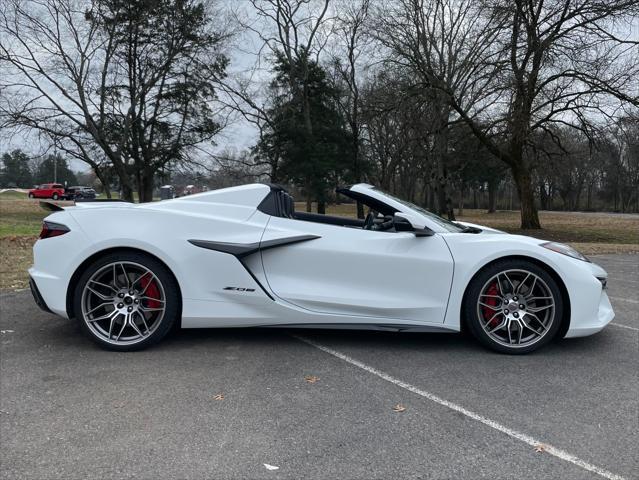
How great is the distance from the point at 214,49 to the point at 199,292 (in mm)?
24627

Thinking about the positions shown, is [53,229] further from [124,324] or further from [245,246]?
[245,246]

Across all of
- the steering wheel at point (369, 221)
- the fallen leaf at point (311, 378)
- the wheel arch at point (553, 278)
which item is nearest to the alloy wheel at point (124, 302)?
the fallen leaf at point (311, 378)

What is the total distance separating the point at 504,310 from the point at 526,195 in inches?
826

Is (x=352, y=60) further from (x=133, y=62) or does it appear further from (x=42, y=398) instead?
(x=42, y=398)

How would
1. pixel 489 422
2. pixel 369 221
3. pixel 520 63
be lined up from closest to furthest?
pixel 489 422 < pixel 369 221 < pixel 520 63

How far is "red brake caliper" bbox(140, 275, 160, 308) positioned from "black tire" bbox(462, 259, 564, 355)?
7.76ft

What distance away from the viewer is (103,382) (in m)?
3.09

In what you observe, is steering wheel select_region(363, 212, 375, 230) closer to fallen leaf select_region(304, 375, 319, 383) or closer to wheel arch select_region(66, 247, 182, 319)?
fallen leaf select_region(304, 375, 319, 383)

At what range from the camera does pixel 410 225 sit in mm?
3637

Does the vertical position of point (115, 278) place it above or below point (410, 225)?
below

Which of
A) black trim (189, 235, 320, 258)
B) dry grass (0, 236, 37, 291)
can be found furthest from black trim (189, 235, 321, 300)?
dry grass (0, 236, 37, 291)

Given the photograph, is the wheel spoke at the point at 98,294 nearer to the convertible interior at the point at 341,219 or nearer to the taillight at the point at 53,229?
the taillight at the point at 53,229

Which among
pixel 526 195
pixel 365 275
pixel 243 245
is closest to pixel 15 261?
pixel 243 245

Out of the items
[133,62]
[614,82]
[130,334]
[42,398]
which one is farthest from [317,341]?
[133,62]
